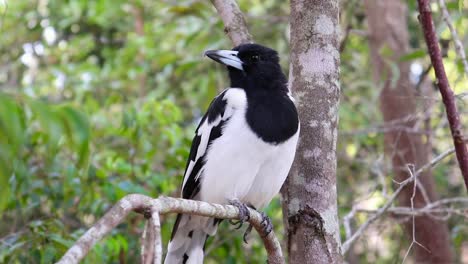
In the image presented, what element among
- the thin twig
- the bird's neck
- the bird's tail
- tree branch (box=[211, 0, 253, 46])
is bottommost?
the bird's tail

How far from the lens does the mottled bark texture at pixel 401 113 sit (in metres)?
4.41

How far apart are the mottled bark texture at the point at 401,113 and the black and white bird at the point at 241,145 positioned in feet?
4.13

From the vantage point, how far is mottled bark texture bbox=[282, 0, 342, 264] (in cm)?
246

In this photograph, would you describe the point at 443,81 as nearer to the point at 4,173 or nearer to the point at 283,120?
the point at 283,120

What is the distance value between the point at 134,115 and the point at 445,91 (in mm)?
1924

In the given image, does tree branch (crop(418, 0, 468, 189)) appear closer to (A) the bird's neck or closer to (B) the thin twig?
(B) the thin twig

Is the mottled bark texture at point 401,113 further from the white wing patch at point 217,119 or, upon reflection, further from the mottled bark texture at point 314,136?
the mottled bark texture at point 314,136

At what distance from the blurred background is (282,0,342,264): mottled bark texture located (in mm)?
540

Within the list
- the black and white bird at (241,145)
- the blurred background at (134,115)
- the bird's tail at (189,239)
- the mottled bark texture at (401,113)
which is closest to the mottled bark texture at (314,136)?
the black and white bird at (241,145)

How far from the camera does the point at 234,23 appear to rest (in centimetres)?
299

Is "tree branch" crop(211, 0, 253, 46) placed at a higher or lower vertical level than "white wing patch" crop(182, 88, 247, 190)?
higher

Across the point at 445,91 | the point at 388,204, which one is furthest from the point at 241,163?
the point at 445,91

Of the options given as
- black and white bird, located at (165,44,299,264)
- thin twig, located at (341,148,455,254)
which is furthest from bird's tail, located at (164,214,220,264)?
thin twig, located at (341,148,455,254)

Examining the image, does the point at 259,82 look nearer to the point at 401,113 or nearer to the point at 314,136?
the point at 314,136
